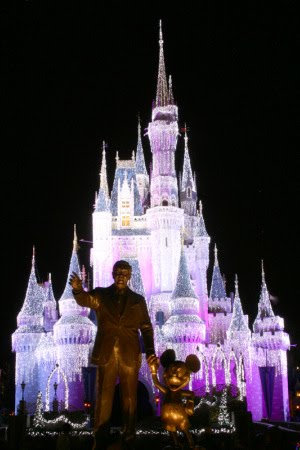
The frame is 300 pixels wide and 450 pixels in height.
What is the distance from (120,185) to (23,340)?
11740mm

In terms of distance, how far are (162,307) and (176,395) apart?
3272 centimetres

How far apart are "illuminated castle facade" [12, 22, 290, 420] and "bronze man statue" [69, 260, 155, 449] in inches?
1101

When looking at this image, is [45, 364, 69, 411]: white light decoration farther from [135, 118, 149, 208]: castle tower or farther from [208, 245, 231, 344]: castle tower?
[135, 118, 149, 208]: castle tower

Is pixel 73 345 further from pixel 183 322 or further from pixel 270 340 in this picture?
pixel 270 340

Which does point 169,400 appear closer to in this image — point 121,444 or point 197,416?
point 121,444

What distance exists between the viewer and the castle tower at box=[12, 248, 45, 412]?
38469mm

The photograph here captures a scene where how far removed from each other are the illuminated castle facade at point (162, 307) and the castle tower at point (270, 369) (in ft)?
0.18

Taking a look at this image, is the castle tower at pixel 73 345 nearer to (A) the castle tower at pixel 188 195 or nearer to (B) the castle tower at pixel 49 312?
(B) the castle tower at pixel 49 312

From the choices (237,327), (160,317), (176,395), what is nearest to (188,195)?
(160,317)

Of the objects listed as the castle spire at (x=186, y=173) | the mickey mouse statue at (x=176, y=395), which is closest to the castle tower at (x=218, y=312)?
the castle spire at (x=186, y=173)

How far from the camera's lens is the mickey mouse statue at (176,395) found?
23.3 feet

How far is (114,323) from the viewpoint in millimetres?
7398

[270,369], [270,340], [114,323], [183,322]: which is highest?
[183,322]

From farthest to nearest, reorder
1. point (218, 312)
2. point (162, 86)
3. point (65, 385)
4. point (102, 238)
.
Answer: point (162, 86)
point (218, 312)
point (102, 238)
point (65, 385)
